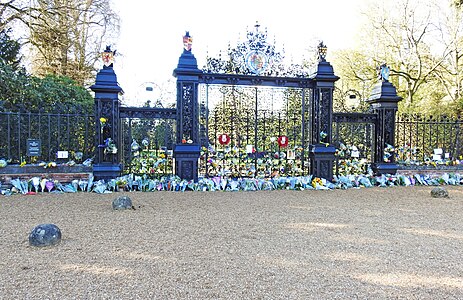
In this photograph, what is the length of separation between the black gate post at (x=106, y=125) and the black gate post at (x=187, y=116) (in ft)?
4.23

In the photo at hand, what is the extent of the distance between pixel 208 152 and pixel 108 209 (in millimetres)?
3555

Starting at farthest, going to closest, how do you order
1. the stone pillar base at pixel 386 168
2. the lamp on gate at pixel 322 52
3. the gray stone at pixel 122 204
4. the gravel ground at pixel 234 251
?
the stone pillar base at pixel 386 168 → the lamp on gate at pixel 322 52 → the gray stone at pixel 122 204 → the gravel ground at pixel 234 251

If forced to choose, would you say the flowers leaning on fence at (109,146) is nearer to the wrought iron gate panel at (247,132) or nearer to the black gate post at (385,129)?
the wrought iron gate panel at (247,132)

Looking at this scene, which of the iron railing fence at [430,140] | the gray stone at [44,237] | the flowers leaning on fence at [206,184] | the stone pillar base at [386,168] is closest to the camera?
the gray stone at [44,237]

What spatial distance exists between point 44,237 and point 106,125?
474 centimetres

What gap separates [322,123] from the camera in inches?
347

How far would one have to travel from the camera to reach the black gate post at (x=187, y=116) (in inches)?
320

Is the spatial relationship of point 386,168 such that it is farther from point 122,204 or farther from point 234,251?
point 234,251

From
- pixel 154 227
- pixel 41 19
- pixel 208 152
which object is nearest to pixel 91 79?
pixel 41 19

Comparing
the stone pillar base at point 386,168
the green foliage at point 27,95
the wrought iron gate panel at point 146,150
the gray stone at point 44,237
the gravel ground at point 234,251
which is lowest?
the gravel ground at point 234,251

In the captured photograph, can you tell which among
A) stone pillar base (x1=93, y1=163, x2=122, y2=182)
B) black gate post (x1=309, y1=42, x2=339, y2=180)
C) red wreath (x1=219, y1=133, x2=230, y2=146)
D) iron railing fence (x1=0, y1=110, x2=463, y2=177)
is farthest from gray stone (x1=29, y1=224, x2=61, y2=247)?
black gate post (x1=309, y1=42, x2=339, y2=180)

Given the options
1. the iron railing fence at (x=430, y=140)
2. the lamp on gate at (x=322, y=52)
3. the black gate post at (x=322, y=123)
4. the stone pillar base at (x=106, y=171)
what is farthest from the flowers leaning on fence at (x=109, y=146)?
the iron railing fence at (x=430, y=140)

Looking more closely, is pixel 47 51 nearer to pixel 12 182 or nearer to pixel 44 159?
pixel 44 159

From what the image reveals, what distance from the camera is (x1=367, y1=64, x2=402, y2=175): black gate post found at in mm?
9211
